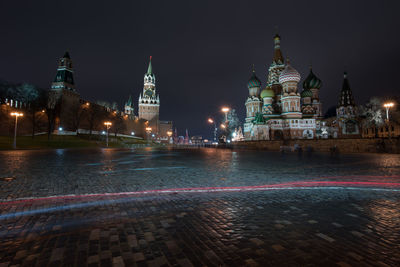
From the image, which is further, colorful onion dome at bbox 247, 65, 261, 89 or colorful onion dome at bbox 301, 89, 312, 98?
colorful onion dome at bbox 247, 65, 261, 89

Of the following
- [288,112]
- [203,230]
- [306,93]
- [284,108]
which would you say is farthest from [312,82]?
[203,230]

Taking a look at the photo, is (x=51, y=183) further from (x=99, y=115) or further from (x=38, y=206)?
(x=99, y=115)

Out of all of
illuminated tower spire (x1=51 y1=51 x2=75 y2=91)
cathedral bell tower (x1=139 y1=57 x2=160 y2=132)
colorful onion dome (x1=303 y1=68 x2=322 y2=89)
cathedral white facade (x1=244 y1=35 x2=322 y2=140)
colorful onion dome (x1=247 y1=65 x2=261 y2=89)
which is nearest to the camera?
cathedral white facade (x1=244 y1=35 x2=322 y2=140)

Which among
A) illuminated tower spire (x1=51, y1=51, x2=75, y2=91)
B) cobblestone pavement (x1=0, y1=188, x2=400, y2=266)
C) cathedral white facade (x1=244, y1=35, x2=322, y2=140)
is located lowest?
cobblestone pavement (x1=0, y1=188, x2=400, y2=266)

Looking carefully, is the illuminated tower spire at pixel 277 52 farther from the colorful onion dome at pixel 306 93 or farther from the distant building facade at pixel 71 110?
the distant building facade at pixel 71 110

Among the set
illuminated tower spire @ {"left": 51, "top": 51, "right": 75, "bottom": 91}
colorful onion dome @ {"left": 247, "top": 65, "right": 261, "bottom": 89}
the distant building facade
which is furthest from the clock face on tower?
colorful onion dome @ {"left": 247, "top": 65, "right": 261, "bottom": 89}

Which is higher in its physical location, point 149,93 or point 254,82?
point 149,93

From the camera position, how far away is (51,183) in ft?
20.8

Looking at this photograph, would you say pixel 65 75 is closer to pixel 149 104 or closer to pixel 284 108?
pixel 149 104

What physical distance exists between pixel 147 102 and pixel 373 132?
10289 centimetres

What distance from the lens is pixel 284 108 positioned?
5150 cm

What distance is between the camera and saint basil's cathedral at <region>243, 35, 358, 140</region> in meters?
50.4

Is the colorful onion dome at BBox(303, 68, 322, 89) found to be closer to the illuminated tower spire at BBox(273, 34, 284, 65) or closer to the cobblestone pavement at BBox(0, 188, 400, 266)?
the illuminated tower spire at BBox(273, 34, 284, 65)

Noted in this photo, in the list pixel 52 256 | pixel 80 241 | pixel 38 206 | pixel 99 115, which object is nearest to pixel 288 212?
pixel 80 241
